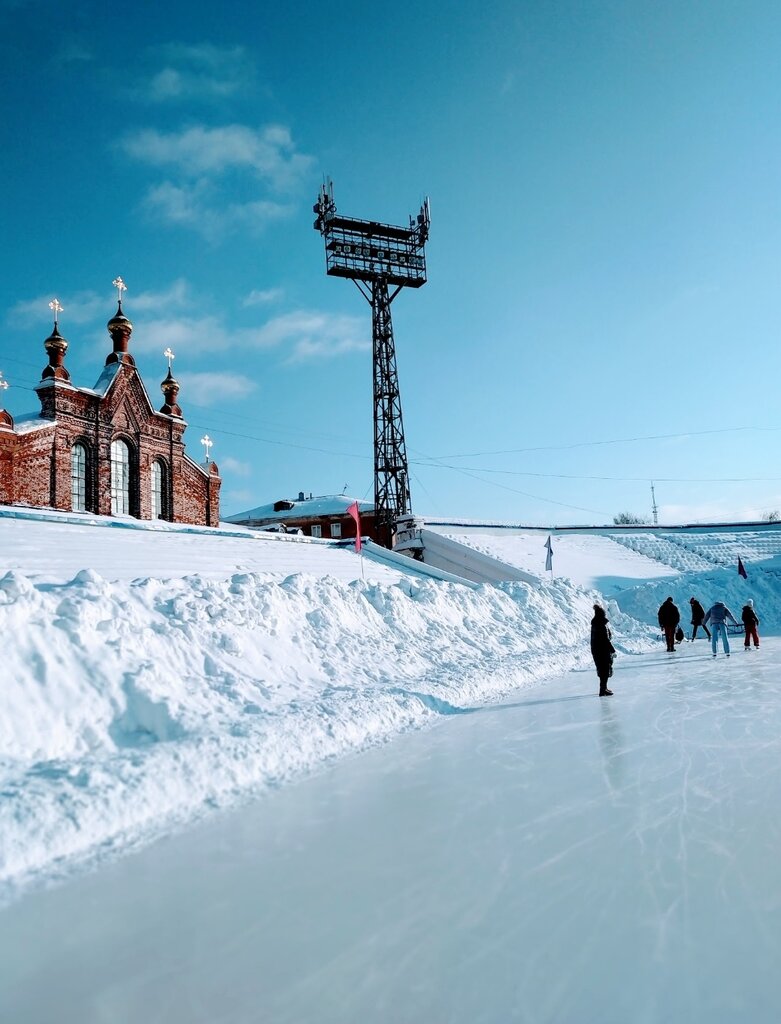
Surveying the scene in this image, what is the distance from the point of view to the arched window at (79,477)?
82.1ft

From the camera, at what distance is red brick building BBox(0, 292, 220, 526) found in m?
23.3

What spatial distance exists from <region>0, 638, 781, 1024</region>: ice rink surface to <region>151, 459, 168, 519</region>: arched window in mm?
24398

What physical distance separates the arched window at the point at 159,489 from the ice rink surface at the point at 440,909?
24.4m

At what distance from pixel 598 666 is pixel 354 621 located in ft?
15.0

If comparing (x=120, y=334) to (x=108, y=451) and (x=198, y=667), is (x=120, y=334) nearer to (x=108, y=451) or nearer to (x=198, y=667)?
(x=108, y=451)

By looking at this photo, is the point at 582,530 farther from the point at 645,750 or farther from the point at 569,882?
the point at 569,882

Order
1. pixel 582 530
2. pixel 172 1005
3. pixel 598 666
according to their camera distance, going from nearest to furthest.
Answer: pixel 172 1005 → pixel 598 666 → pixel 582 530

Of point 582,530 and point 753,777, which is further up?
point 582,530

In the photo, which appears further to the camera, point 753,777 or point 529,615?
point 529,615

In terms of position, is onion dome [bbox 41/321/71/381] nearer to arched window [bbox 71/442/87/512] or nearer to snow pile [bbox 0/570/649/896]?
arched window [bbox 71/442/87/512]

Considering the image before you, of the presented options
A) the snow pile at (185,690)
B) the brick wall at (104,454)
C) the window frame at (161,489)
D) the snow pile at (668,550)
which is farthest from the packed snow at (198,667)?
the window frame at (161,489)

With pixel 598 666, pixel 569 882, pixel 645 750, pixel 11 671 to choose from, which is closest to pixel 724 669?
pixel 598 666

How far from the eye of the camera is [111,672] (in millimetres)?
7250

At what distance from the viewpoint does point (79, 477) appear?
83.2 ft
